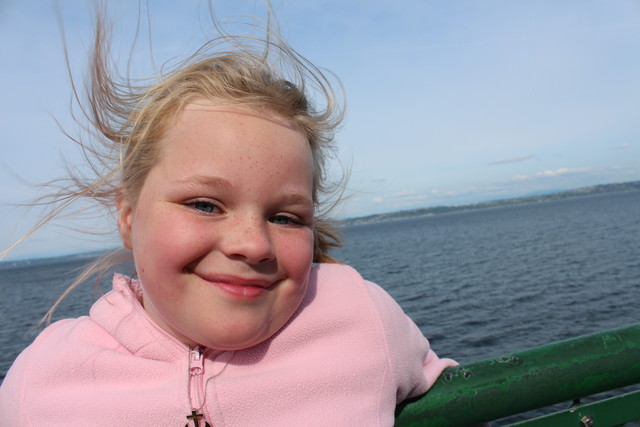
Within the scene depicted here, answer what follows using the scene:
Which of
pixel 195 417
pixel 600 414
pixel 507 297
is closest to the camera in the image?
pixel 195 417

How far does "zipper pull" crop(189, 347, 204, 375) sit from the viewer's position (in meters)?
1.50

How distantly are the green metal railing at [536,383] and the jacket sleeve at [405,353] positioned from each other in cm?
4

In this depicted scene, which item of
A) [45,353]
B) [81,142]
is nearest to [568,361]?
[45,353]

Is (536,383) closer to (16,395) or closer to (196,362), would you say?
(196,362)

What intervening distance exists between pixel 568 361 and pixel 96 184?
187 cm

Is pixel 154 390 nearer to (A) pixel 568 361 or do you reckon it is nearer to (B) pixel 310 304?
(B) pixel 310 304

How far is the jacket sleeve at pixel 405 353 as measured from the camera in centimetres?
158

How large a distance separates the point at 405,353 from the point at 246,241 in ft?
2.14

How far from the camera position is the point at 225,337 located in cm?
142

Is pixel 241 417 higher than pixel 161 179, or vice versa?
pixel 161 179

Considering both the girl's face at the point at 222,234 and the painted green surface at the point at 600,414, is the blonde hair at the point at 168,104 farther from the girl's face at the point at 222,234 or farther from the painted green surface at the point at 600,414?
the painted green surface at the point at 600,414

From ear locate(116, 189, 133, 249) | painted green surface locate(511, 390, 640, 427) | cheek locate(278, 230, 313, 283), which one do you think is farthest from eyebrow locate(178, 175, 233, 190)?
painted green surface locate(511, 390, 640, 427)

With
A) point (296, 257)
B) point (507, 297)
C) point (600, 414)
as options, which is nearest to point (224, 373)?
point (296, 257)

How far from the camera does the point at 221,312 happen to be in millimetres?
1422
